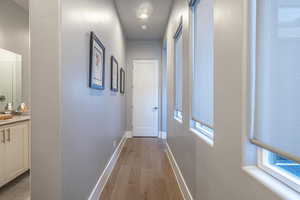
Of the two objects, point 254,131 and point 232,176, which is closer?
point 254,131

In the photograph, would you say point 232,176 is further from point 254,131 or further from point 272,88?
point 272,88

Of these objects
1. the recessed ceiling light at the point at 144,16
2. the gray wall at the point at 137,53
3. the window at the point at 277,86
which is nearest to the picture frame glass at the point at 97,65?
the window at the point at 277,86

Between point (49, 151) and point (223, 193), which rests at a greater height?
point (49, 151)

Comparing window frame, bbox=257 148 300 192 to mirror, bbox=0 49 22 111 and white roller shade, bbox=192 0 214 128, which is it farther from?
mirror, bbox=0 49 22 111

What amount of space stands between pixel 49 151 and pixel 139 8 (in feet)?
10.7

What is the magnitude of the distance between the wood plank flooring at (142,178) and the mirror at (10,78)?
1976 millimetres

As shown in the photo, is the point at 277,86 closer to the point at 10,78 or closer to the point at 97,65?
the point at 97,65

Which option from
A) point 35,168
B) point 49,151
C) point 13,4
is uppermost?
point 13,4

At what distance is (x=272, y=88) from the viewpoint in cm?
77

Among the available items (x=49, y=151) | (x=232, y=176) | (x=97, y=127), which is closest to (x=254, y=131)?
(x=232, y=176)

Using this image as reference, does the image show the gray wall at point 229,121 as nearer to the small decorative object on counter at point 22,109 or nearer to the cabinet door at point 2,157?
the cabinet door at point 2,157

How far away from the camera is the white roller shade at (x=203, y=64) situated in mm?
1529

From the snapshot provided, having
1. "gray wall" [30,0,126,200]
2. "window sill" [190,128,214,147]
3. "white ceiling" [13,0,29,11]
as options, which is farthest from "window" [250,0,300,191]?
"white ceiling" [13,0,29,11]

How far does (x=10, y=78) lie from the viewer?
2957mm
